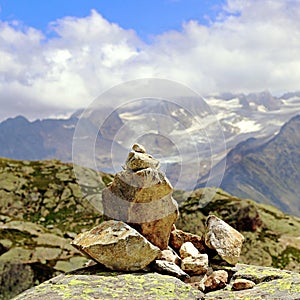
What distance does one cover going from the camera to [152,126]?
92.2 ft

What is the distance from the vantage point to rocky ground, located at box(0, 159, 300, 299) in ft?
264

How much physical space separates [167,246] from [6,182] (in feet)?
532

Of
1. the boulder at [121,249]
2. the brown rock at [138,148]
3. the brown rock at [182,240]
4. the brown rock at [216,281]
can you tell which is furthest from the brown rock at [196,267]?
the brown rock at [138,148]

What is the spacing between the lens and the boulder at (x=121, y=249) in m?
21.0

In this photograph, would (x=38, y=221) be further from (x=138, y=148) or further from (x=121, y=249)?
(x=121, y=249)

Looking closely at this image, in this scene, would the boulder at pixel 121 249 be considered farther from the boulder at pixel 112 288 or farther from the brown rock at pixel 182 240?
the brown rock at pixel 182 240

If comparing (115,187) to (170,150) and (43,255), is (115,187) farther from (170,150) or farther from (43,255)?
(43,255)

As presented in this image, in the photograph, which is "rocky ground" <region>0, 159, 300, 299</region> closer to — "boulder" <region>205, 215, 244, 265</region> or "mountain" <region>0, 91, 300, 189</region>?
"boulder" <region>205, 215, 244, 265</region>

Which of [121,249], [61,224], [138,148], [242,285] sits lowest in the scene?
[61,224]

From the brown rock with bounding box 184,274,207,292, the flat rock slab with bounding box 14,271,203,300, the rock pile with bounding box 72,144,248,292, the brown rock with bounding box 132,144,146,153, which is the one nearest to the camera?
the flat rock slab with bounding box 14,271,203,300

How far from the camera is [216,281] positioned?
68.7 feet

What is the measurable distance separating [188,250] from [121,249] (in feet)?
17.3

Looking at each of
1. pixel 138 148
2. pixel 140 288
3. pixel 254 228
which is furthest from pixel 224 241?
pixel 254 228

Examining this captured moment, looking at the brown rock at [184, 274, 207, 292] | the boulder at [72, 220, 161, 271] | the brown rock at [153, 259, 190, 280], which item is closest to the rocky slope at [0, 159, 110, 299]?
the boulder at [72, 220, 161, 271]
